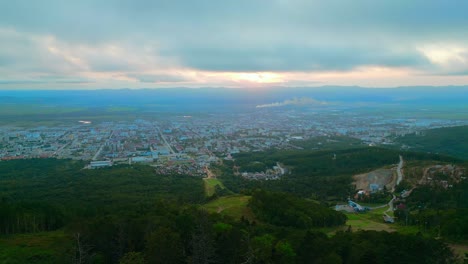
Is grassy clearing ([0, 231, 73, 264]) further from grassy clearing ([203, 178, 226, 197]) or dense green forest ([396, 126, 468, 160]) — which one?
dense green forest ([396, 126, 468, 160])

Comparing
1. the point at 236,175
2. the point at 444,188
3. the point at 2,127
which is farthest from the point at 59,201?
the point at 2,127

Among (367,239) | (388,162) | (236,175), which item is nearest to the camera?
(367,239)

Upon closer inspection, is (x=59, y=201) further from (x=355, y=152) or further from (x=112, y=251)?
(x=355, y=152)

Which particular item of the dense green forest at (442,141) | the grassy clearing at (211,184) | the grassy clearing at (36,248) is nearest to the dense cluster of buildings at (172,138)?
the grassy clearing at (211,184)

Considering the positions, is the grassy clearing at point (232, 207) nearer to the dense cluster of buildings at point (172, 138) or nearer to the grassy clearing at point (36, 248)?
the grassy clearing at point (36, 248)

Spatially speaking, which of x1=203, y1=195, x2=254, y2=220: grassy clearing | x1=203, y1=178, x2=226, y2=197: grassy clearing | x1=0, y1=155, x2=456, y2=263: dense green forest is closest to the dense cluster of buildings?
x1=203, y1=178, x2=226, y2=197: grassy clearing

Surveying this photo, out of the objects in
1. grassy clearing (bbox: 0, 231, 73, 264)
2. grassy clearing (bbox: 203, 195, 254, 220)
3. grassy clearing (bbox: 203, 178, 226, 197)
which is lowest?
grassy clearing (bbox: 203, 178, 226, 197)
